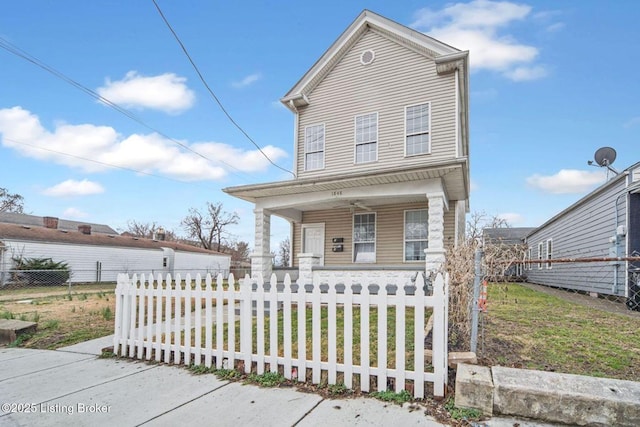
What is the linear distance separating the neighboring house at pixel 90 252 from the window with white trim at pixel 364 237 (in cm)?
793

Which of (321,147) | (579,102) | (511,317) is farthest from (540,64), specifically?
(511,317)

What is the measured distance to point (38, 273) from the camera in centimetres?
2020

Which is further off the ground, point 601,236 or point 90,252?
point 601,236

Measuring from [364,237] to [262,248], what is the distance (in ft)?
11.9

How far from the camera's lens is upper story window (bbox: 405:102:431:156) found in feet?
36.6

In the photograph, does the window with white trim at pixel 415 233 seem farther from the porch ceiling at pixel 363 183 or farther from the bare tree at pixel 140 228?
the bare tree at pixel 140 228

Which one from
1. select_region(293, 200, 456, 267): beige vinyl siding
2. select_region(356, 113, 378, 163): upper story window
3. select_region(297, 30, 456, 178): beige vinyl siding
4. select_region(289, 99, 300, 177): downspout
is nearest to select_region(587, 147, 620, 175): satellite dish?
select_region(293, 200, 456, 267): beige vinyl siding

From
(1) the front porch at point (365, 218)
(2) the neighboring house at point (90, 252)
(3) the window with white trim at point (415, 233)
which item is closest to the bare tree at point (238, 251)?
(2) the neighboring house at point (90, 252)

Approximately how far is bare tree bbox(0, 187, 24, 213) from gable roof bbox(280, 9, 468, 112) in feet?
119

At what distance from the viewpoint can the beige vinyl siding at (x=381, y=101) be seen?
11.0 m

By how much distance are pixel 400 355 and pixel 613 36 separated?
1288cm

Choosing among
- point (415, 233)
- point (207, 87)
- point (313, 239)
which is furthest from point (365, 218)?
point (207, 87)

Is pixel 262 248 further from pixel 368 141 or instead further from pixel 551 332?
pixel 551 332

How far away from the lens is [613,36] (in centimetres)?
1087
